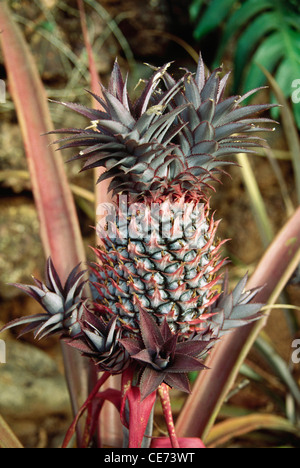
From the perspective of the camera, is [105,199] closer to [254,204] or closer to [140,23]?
[254,204]

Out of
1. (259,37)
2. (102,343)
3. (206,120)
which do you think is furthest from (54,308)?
(259,37)

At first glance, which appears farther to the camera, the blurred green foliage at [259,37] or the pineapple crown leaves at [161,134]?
A: the blurred green foliage at [259,37]

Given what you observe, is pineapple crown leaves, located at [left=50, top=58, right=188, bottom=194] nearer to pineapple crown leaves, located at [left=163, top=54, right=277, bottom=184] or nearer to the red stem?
pineapple crown leaves, located at [left=163, top=54, right=277, bottom=184]

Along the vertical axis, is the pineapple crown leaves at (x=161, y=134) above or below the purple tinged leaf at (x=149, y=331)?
above

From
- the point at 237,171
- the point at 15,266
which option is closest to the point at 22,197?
the point at 15,266

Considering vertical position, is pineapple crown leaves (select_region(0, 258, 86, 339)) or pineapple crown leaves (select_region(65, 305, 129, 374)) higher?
pineapple crown leaves (select_region(0, 258, 86, 339))

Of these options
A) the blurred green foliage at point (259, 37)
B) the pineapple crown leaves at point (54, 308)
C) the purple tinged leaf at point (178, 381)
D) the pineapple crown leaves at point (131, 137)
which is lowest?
the purple tinged leaf at point (178, 381)

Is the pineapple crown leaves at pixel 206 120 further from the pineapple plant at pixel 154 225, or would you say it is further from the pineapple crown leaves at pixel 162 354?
the pineapple crown leaves at pixel 162 354

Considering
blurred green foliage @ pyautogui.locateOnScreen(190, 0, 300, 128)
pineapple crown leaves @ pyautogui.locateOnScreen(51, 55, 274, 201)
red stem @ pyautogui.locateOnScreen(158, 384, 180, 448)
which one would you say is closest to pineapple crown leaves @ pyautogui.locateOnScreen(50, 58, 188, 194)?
pineapple crown leaves @ pyautogui.locateOnScreen(51, 55, 274, 201)

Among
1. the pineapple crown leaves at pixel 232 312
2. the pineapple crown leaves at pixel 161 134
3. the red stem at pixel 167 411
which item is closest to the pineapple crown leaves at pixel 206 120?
the pineapple crown leaves at pixel 161 134
